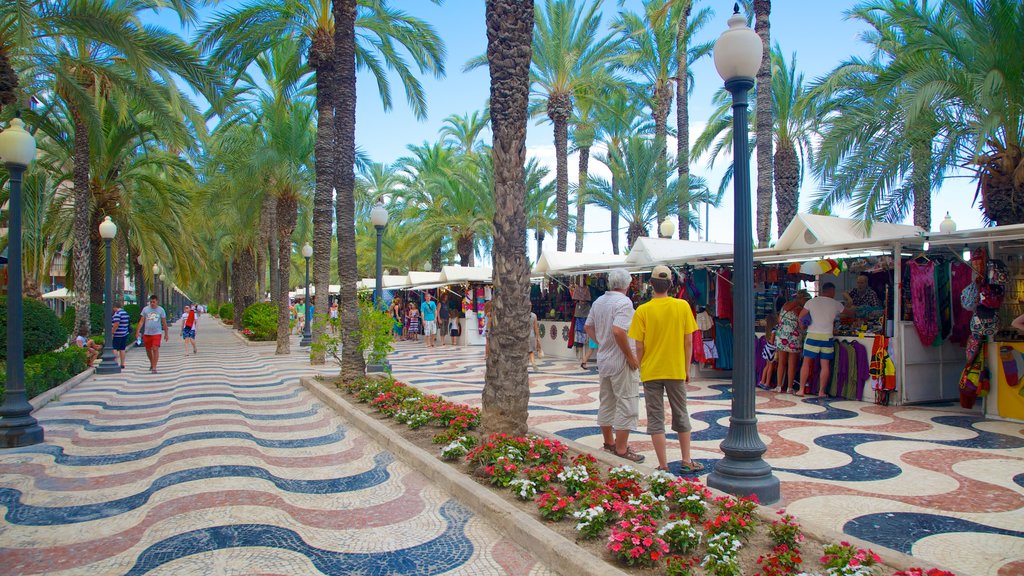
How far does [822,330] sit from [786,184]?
12717mm

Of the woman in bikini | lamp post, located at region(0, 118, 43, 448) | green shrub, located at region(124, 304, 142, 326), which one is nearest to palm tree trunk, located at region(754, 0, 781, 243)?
the woman in bikini

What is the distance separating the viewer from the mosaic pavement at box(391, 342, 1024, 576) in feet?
13.7

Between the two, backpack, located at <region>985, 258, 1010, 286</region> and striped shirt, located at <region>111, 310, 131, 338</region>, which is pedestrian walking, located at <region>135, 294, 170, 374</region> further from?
backpack, located at <region>985, 258, 1010, 286</region>

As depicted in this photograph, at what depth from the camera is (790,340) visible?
1002 cm

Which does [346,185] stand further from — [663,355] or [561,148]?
[561,148]

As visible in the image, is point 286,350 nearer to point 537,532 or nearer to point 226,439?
point 226,439

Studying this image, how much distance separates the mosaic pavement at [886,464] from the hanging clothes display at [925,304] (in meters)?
1.06

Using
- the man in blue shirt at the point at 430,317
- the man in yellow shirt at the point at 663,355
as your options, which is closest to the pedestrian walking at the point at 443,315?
the man in blue shirt at the point at 430,317

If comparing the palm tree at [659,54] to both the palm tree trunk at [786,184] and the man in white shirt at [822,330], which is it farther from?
the man in white shirt at [822,330]

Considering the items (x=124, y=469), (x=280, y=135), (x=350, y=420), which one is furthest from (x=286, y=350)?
(x=124, y=469)

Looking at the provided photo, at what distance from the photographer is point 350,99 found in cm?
1261

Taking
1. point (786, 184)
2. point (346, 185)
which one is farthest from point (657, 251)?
point (786, 184)

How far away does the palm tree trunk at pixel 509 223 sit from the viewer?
19.9 ft

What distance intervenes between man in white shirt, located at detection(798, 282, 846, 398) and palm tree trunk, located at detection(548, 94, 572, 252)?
15.8m
